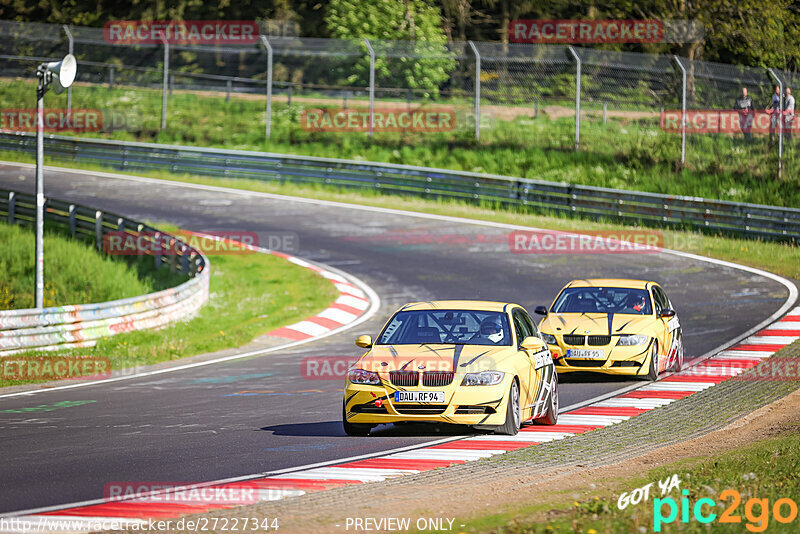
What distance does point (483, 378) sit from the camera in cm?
1060

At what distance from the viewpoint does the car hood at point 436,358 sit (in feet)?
35.0

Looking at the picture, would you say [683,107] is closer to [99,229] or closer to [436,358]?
[99,229]

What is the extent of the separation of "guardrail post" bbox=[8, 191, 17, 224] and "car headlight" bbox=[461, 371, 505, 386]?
22401 mm

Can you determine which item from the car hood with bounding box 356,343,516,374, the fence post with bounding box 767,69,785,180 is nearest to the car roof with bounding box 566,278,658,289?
the car hood with bounding box 356,343,516,374

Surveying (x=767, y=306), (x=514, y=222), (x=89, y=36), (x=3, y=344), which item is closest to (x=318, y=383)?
(x=3, y=344)

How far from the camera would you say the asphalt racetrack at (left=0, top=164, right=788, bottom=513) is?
9836 millimetres

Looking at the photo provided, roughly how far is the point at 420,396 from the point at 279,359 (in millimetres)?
7055

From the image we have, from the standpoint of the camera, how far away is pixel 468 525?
707 cm

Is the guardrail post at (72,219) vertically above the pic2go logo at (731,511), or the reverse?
the pic2go logo at (731,511)

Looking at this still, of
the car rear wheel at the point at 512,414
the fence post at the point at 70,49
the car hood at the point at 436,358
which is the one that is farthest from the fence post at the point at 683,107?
the car rear wheel at the point at 512,414

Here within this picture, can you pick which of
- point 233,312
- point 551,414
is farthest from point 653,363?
point 233,312

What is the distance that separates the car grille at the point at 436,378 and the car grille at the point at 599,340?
4865 mm

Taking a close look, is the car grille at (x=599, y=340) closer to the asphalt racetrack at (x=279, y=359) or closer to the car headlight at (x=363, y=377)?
the asphalt racetrack at (x=279, y=359)

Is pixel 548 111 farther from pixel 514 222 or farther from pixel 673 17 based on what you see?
pixel 673 17
